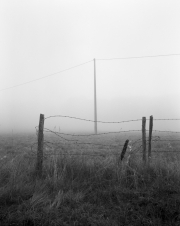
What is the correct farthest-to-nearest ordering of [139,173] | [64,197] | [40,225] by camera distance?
[139,173] < [64,197] < [40,225]

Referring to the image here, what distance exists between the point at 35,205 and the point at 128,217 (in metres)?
1.73

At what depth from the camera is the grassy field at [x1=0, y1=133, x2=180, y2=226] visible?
9.93 feet

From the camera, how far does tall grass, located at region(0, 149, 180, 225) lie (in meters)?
3.03

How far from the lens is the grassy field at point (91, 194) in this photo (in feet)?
9.93

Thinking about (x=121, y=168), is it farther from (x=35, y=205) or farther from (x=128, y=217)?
(x=35, y=205)

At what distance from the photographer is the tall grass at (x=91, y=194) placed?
3.03 meters

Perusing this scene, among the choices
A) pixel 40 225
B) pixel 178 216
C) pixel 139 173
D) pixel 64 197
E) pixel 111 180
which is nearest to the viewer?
pixel 40 225

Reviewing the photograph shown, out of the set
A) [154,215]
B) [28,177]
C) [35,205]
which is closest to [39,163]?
[28,177]

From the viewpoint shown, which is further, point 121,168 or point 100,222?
point 121,168

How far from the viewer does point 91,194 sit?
3.92m

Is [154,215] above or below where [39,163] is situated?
below

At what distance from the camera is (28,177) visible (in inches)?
176

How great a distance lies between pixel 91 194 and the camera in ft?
12.9

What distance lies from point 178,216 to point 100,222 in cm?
137
